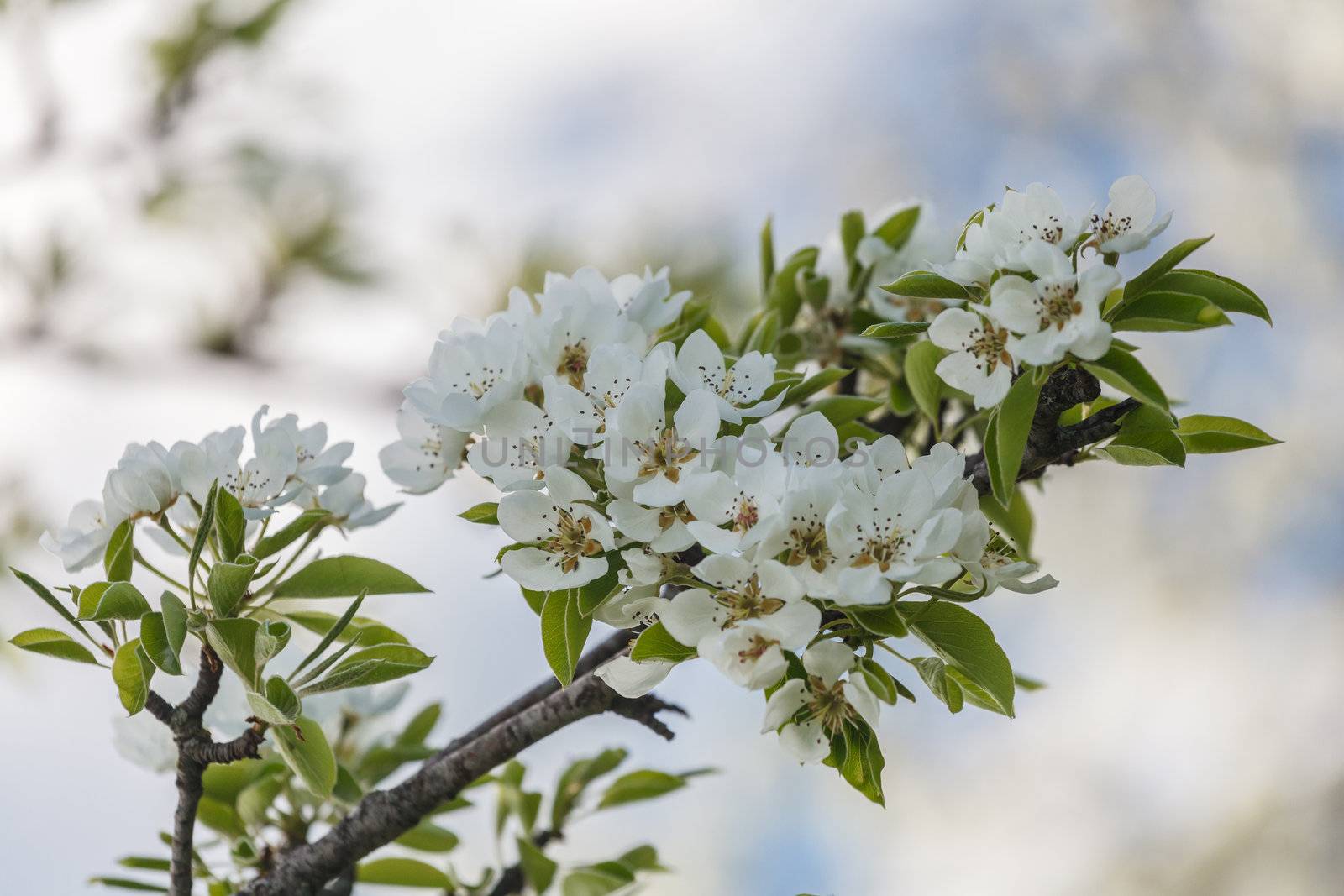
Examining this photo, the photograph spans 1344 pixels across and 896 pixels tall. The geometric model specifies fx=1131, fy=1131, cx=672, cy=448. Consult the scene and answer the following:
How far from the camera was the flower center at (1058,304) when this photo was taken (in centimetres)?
63

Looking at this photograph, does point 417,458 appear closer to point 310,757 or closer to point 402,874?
point 310,757

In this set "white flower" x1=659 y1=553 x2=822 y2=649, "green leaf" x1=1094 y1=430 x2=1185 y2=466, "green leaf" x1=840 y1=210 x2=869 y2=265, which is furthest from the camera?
"green leaf" x1=840 y1=210 x2=869 y2=265

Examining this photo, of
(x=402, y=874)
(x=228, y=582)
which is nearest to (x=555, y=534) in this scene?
(x=228, y=582)

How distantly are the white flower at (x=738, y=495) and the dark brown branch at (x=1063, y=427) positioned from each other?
16 cm

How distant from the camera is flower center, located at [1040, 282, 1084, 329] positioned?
63cm

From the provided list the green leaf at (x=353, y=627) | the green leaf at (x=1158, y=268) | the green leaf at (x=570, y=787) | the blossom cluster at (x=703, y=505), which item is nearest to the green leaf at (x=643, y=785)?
the green leaf at (x=570, y=787)

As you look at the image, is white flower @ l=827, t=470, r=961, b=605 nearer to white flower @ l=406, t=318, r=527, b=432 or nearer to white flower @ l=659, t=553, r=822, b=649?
white flower @ l=659, t=553, r=822, b=649

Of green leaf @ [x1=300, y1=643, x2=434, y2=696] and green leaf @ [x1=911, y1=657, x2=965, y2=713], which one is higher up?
green leaf @ [x1=300, y1=643, x2=434, y2=696]

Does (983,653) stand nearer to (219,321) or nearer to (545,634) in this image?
(545,634)

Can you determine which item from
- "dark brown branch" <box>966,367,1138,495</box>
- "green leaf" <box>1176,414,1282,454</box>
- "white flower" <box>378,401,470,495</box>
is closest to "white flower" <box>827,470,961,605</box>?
"dark brown branch" <box>966,367,1138,495</box>

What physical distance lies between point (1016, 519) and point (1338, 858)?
240 centimetres

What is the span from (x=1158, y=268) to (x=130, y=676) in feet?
2.28

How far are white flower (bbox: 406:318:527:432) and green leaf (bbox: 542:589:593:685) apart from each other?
0.42ft

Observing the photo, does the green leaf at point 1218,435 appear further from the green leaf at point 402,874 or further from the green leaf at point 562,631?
the green leaf at point 402,874
